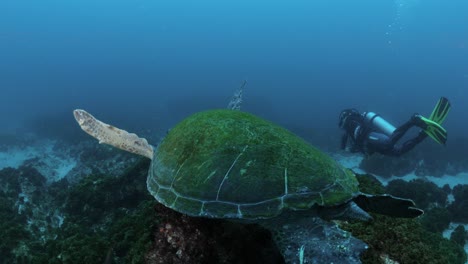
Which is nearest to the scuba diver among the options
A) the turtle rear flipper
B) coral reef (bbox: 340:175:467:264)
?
coral reef (bbox: 340:175:467:264)

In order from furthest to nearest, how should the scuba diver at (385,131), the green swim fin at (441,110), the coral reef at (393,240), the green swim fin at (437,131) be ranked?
the green swim fin at (441,110)
the scuba diver at (385,131)
the green swim fin at (437,131)
the coral reef at (393,240)

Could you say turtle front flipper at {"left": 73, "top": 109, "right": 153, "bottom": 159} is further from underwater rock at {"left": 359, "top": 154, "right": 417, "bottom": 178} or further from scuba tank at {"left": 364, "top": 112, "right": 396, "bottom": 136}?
underwater rock at {"left": 359, "top": 154, "right": 417, "bottom": 178}

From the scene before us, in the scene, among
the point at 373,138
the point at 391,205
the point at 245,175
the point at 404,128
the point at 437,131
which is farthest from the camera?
the point at 373,138

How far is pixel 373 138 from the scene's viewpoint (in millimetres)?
10195

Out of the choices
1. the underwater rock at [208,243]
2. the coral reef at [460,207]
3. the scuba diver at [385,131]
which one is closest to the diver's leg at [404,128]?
the scuba diver at [385,131]

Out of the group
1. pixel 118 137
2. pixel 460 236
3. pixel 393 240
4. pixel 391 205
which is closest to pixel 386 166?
pixel 460 236

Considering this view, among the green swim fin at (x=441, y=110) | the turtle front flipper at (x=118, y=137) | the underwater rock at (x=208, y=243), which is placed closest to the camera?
the underwater rock at (x=208, y=243)

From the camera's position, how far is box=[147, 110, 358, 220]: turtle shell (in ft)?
8.78

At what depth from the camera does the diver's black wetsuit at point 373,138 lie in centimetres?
999

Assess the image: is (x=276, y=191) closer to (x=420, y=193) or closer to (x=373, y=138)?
(x=420, y=193)

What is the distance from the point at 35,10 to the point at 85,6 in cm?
2682

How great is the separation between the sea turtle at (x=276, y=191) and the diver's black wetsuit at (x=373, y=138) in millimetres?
7699

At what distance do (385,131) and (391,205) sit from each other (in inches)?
340

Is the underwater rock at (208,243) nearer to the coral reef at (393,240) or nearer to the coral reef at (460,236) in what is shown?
the coral reef at (393,240)
